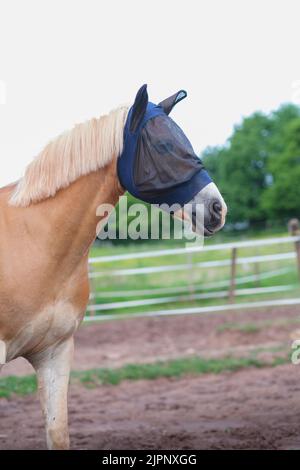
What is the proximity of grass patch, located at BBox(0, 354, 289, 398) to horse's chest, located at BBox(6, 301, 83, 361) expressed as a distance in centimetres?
363

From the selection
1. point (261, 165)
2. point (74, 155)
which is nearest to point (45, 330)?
point (74, 155)

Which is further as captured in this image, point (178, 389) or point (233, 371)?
point (233, 371)

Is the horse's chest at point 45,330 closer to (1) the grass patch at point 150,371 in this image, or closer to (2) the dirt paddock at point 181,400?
(2) the dirt paddock at point 181,400

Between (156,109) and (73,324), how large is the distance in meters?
1.23

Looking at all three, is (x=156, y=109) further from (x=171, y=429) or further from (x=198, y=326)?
(x=198, y=326)

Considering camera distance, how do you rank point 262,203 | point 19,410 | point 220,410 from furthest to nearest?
point 262,203 → point 19,410 → point 220,410

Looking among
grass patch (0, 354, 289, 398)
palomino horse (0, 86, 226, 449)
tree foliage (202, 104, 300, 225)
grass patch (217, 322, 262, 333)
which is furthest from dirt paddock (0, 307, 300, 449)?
tree foliage (202, 104, 300, 225)

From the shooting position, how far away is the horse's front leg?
3504 millimetres

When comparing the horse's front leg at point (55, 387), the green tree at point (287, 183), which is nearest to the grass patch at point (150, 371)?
the horse's front leg at point (55, 387)

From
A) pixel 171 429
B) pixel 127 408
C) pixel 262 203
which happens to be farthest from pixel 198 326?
pixel 262 203

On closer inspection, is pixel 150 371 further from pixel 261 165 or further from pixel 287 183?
pixel 261 165

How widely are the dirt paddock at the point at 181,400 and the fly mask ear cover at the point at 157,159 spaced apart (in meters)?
1.87

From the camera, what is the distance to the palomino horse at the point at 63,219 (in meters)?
3.31

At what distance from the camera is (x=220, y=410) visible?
5.56m
